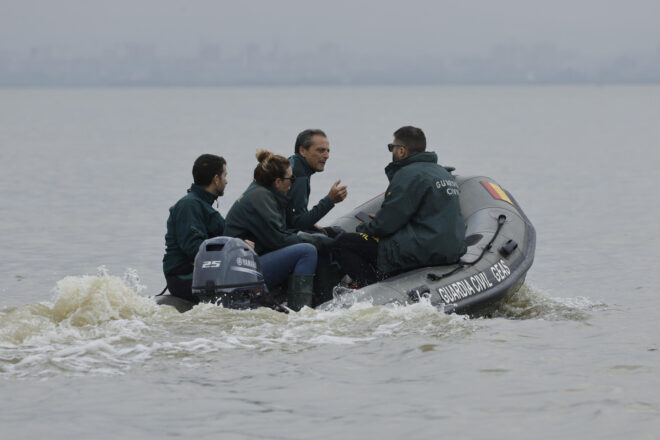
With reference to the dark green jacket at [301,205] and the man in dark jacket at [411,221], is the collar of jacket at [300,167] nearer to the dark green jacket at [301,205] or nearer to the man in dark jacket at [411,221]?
the dark green jacket at [301,205]

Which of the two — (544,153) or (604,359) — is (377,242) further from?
(544,153)

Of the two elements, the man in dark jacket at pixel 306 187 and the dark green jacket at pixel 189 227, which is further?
the man in dark jacket at pixel 306 187

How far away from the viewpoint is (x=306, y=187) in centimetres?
827

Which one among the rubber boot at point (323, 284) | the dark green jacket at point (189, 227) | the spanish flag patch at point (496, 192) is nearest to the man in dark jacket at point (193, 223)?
the dark green jacket at point (189, 227)

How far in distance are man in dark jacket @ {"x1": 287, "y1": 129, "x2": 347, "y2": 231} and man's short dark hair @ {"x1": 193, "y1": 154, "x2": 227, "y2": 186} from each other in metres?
0.67

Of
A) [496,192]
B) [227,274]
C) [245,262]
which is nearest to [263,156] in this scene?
[245,262]

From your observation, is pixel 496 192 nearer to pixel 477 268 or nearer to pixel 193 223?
pixel 477 268

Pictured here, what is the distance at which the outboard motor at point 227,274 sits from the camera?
7117 mm

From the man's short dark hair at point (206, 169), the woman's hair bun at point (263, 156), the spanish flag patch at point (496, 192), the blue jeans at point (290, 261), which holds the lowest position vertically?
the blue jeans at point (290, 261)

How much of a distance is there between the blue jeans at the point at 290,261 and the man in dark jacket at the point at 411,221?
587 millimetres

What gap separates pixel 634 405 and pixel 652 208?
1425 cm

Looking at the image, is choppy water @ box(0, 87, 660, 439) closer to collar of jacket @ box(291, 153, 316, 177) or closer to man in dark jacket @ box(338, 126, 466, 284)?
man in dark jacket @ box(338, 126, 466, 284)

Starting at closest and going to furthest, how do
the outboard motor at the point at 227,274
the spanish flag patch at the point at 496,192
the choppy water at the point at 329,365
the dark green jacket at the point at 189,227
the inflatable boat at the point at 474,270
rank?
the choppy water at the point at 329,365, the outboard motor at the point at 227,274, the dark green jacket at the point at 189,227, the inflatable boat at the point at 474,270, the spanish flag patch at the point at 496,192

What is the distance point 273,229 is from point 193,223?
0.58 meters
